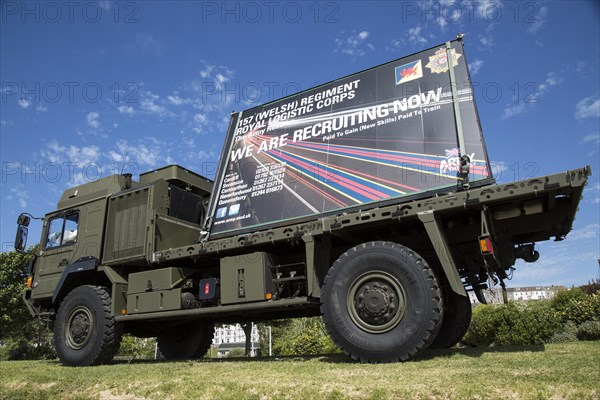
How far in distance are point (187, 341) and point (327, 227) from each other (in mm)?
6744

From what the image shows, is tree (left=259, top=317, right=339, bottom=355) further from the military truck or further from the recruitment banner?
the recruitment banner

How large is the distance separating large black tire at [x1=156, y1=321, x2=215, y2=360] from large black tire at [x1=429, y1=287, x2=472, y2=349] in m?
6.09

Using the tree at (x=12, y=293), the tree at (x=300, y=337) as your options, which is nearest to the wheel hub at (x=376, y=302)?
the tree at (x=300, y=337)

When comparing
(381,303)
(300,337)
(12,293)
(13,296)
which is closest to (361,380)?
(381,303)

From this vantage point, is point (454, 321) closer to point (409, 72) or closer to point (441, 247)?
point (441, 247)

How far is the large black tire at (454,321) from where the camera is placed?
831 cm

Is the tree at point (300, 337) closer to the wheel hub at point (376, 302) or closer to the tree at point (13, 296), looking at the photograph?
the tree at point (13, 296)

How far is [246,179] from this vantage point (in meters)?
8.95

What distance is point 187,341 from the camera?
11742mm

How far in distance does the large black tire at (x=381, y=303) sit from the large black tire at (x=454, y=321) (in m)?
2.53

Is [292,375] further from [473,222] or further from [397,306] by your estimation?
[473,222]

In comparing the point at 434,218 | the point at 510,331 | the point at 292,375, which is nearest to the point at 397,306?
the point at 434,218

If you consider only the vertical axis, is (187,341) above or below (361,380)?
above

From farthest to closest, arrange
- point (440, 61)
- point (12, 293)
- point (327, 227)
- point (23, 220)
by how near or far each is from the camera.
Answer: point (12, 293)
point (23, 220)
point (440, 61)
point (327, 227)
